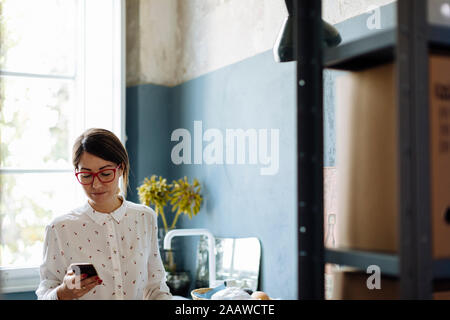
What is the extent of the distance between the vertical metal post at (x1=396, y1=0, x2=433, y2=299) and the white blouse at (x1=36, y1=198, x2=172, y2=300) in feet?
3.51

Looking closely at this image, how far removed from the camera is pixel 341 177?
0.94m

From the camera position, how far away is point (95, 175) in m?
1.72

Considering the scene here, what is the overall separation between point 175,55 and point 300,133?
2.83 meters

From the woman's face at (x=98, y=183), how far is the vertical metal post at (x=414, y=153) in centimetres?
110

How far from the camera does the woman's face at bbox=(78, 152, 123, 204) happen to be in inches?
67.7

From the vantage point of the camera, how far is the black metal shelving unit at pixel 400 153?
810mm

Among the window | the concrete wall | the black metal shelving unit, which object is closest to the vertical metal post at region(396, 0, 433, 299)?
the black metal shelving unit

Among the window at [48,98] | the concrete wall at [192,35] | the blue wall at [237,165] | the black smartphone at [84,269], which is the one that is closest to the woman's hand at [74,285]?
the black smartphone at [84,269]

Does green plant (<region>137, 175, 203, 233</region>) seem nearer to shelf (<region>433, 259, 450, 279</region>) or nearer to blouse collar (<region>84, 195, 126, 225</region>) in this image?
blouse collar (<region>84, 195, 126, 225</region>)

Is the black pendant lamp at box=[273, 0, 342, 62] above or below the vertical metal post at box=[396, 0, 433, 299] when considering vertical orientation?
above

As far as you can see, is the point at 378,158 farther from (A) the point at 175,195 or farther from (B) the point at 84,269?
(A) the point at 175,195

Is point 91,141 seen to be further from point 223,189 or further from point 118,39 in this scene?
point 118,39

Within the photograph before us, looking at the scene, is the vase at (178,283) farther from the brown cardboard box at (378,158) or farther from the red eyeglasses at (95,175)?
the brown cardboard box at (378,158)
